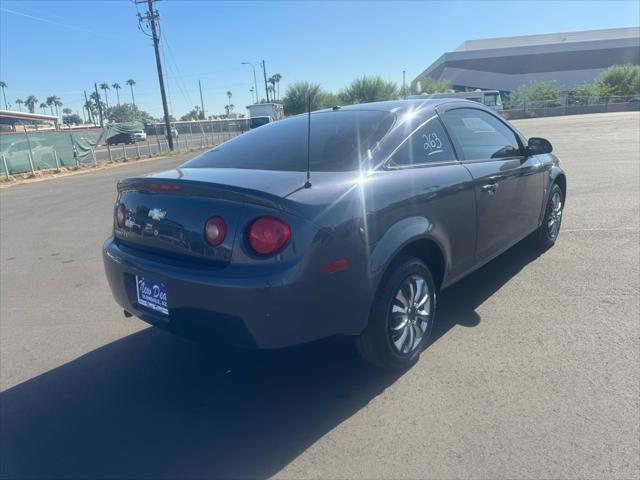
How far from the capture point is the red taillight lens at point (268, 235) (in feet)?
7.97

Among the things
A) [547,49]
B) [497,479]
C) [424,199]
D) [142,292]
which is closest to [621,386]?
[497,479]

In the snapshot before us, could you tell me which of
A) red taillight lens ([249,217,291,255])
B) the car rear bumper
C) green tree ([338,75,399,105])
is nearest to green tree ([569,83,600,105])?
green tree ([338,75,399,105])

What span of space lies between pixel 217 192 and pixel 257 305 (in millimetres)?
654

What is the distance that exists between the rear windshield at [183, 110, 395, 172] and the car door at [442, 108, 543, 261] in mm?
717

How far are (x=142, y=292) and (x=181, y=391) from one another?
2.17ft

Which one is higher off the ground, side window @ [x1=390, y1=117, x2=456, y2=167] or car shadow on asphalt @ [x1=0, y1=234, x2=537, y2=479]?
side window @ [x1=390, y1=117, x2=456, y2=167]

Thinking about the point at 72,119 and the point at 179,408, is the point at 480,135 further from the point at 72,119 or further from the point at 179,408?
the point at 72,119

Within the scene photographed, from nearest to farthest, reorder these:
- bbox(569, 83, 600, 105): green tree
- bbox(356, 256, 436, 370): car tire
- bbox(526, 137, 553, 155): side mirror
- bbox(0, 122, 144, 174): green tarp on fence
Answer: bbox(356, 256, 436, 370): car tire < bbox(526, 137, 553, 155): side mirror < bbox(0, 122, 144, 174): green tarp on fence < bbox(569, 83, 600, 105): green tree

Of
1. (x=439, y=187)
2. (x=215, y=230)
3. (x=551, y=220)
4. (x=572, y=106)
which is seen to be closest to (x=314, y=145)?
(x=439, y=187)

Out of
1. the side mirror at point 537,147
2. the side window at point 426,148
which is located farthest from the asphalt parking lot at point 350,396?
the side window at point 426,148

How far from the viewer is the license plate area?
107 inches

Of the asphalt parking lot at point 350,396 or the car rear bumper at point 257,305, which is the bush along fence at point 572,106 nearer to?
the asphalt parking lot at point 350,396

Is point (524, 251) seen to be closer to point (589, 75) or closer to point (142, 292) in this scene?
point (142, 292)

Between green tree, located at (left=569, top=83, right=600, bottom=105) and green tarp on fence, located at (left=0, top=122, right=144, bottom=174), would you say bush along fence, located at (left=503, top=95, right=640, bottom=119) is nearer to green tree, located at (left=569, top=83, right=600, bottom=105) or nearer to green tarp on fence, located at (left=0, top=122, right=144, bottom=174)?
green tree, located at (left=569, top=83, right=600, bottom=105)
